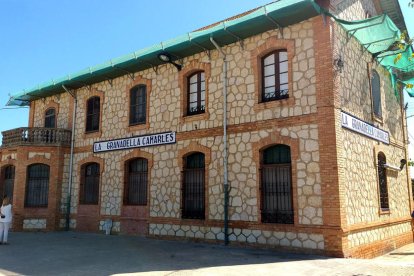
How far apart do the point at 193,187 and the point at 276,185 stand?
10.1 feet

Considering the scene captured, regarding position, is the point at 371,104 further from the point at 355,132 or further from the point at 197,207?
the point at 197,207

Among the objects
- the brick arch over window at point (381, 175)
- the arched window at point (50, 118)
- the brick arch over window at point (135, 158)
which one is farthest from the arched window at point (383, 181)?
the arched window at point (50, 118)

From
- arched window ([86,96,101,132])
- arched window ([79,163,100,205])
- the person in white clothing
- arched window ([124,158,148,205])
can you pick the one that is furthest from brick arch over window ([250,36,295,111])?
the person in white clothing

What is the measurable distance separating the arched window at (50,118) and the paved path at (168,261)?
24.7 feet

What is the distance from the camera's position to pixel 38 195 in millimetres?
17016

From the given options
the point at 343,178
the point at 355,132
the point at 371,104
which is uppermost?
the point at 371,104

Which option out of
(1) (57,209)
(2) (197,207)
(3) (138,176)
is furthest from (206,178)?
(1) (57,209)

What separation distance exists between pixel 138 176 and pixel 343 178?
7.76 m

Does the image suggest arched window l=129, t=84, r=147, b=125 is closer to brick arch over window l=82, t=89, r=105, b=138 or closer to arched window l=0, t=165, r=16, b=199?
brick arch over window l=82, t=89, r=105, b=138

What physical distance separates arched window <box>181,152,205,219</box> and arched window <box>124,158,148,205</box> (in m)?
2.01

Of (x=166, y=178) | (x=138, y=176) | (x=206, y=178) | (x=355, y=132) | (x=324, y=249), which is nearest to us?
(x=324, y=249)

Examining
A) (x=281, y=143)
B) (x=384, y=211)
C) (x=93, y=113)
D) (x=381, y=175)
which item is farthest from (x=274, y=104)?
(x=93, y=113)

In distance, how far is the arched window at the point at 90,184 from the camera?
1633 centimetres

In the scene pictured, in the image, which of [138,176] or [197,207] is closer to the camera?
[197,207]
